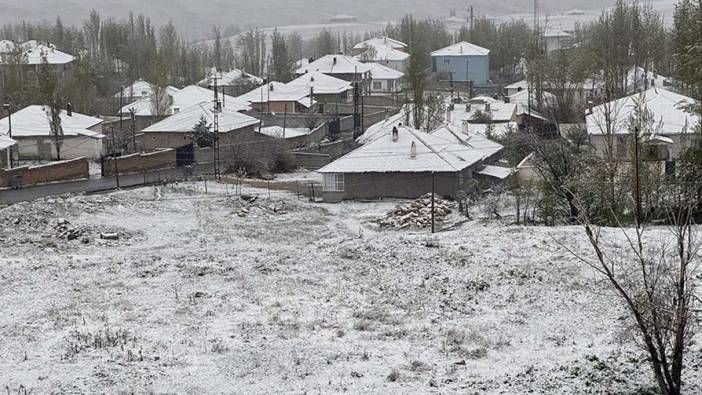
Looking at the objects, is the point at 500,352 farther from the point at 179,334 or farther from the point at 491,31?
the point at 491,31

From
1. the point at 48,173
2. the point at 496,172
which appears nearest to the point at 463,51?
the point at 496,172

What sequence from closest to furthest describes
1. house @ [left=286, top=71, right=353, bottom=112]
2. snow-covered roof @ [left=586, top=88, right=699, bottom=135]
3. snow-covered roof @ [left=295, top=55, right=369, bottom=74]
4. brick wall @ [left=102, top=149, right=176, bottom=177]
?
1. snow-covered roof @ [left=586, top=88, right=699, bottom=135]
2. brick wall @ [left=102, top=149, right=176, bottom=177]
3. house @ [left=286, top=71, right=353, bottom=112]
4. snow-covered roof @ [left=295, top=55, right=369, bottom=74]

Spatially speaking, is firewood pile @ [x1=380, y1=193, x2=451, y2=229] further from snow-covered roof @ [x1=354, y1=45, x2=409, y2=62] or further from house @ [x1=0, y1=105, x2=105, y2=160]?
snow-covered roof @ [x1=354, y1=45, x2=409, y2=62]

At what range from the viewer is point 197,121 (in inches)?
1973

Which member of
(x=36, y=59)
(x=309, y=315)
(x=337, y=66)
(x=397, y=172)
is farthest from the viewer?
(x=337, y=66)

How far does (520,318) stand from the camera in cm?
1653

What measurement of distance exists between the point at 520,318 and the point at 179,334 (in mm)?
6152

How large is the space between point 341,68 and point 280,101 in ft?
63.1

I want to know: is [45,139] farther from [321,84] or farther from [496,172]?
[321,84]

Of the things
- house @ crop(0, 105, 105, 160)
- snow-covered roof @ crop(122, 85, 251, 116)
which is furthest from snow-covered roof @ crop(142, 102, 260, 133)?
snow-covered roof @ crop(122, 85, 251, 116)

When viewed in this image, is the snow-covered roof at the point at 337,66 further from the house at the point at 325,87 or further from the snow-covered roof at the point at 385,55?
the snow-covered roof at the point at 385,55

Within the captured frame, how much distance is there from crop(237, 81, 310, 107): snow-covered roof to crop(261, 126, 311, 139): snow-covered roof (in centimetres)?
957

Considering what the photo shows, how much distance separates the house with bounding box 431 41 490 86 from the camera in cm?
9038

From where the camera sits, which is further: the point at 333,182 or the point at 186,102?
the point at 186,102
